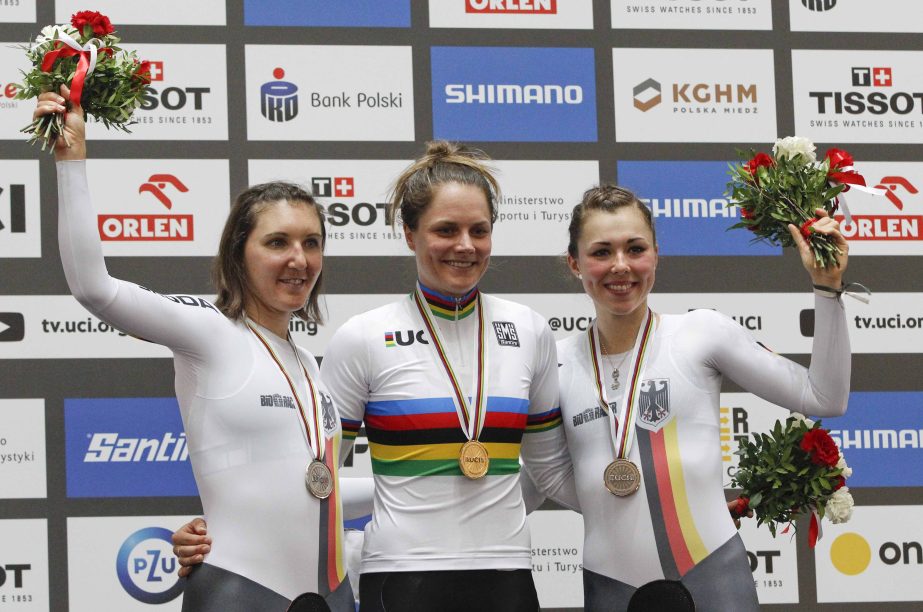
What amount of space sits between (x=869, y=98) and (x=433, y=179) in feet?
8.21

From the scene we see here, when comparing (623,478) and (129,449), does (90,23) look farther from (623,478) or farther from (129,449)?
(129,449)

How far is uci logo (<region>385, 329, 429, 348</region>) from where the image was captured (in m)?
2.59

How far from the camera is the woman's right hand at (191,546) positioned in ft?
7.57

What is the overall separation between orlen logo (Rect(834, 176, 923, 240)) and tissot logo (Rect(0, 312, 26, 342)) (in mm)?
3238

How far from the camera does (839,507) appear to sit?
2791 millimetres

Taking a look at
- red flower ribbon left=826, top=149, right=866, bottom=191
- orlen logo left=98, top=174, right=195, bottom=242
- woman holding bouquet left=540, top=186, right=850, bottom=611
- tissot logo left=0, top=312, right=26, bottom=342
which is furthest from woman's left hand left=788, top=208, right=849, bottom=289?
tissot logo left=0, top=312, right=26, bottom=342

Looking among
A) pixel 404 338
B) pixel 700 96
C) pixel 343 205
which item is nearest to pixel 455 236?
pixel 404 338

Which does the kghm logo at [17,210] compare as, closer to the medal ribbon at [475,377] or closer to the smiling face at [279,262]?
the smiling face at [279,262]

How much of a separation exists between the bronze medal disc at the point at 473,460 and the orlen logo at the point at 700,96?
2.17 metres

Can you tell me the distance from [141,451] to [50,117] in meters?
1.93

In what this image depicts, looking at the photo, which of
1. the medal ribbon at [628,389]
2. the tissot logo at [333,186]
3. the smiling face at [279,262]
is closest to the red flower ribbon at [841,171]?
the medal ribbon at [628,389]

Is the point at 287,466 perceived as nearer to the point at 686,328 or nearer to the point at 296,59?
the point at 686,328

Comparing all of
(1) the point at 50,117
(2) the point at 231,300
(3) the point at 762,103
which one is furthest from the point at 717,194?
(1) the point at 50,117

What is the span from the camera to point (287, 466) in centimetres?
236
